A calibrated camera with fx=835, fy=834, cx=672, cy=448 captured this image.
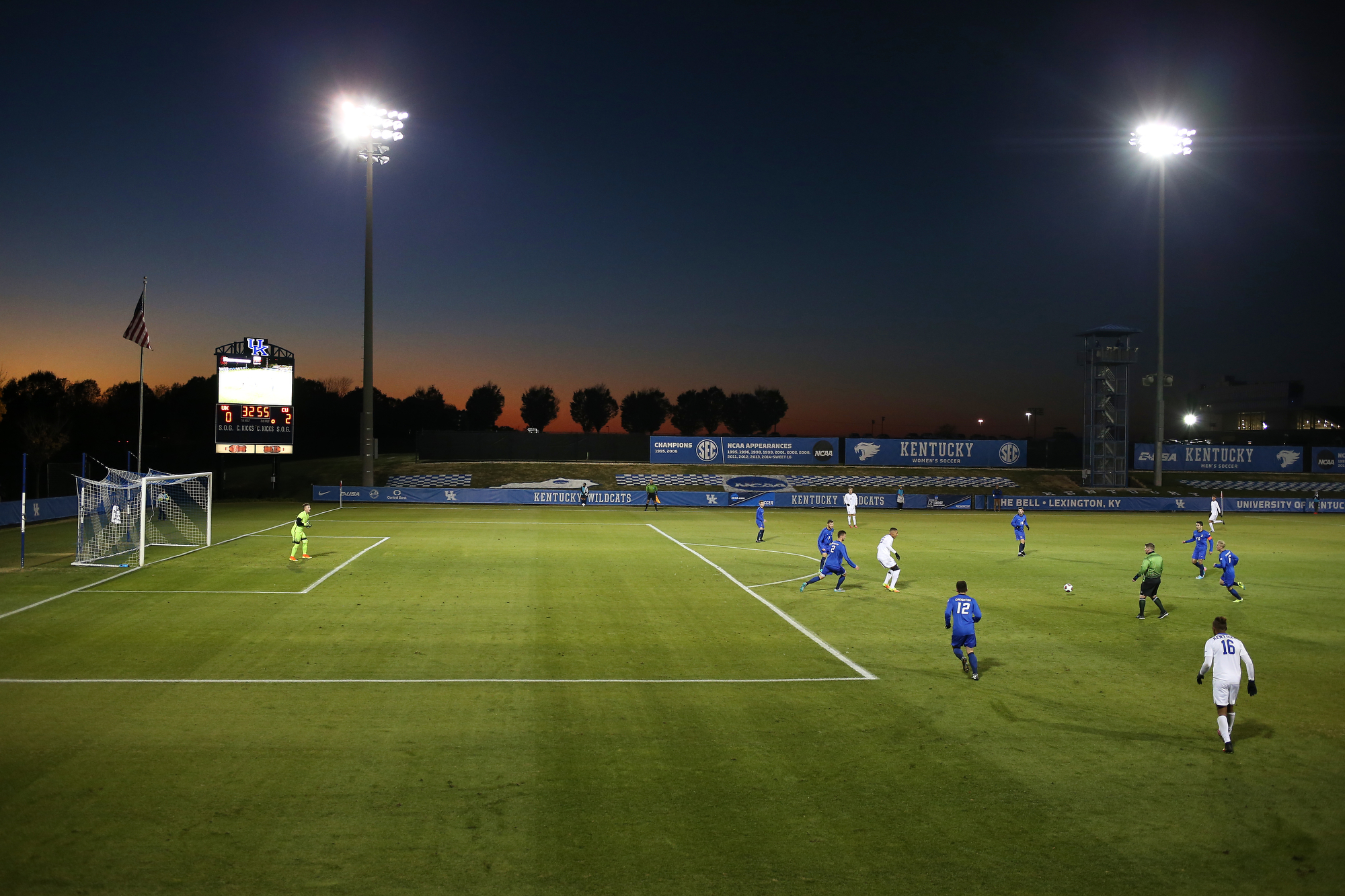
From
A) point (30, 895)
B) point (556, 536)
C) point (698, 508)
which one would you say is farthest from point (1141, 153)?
point (30, 895)

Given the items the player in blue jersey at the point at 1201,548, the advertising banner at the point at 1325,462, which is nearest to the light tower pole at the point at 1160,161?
the advertising banner at the point at 1325,462

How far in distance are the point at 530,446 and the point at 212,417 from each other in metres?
54.9

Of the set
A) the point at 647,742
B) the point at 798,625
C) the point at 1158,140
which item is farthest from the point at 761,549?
the point at 1158,140

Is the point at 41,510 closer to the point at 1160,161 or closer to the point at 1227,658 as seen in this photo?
the point at 1227,658

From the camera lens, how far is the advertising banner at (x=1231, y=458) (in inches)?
2687

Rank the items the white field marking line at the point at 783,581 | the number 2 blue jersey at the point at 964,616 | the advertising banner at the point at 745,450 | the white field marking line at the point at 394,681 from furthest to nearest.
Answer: the advertising banner at the point at 745,450 → the white field marking line at the point at 783,581 → the number 2 blue jersey at the point at 964,616 → the white field marking line at the point at 394,681

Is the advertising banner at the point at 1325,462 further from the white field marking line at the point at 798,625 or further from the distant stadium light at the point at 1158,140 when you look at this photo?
the white field marking line at the point at 798,625

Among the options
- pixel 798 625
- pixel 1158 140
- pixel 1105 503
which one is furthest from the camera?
pixel 1105 503

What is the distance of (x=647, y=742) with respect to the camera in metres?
10.3

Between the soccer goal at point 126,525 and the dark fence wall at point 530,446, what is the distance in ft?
98.8

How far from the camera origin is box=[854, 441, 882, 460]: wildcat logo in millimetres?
69062

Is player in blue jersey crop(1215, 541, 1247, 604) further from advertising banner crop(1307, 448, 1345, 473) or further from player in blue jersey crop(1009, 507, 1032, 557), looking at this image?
advertising banner crop(1307, 448, 1345, 473)

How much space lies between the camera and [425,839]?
7.57m

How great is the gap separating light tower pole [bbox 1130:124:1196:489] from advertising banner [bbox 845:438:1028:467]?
1075 centimetres
